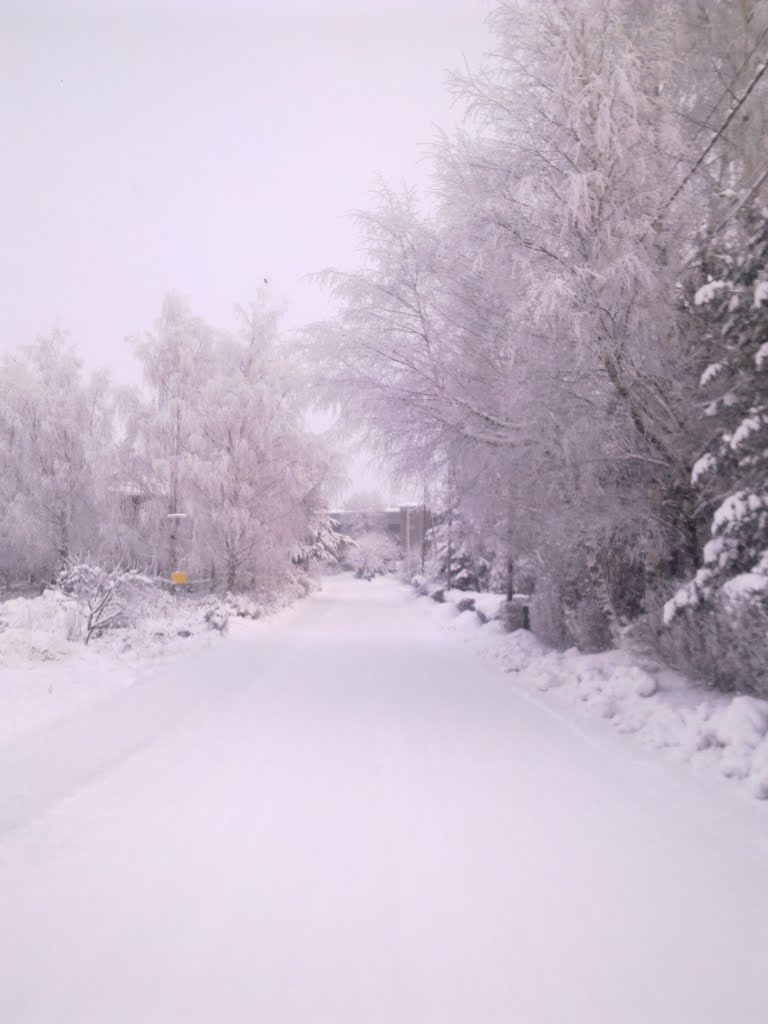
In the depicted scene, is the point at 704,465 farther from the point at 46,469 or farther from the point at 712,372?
the point at 46,469

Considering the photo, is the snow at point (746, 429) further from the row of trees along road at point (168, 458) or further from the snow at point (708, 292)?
the row of trees along road at point (168, 458)

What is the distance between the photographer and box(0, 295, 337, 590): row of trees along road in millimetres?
23016

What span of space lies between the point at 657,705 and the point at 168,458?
1913 cm

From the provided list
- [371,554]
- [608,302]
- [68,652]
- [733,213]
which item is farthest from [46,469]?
[371,554]

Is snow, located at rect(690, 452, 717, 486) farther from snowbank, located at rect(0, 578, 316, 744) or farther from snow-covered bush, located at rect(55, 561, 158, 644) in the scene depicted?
snow-covered bush, located at rect(55, 561, 158, 644)

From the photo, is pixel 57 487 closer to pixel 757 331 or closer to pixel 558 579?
pixel 558 579

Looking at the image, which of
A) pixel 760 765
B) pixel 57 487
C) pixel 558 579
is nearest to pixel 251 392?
pixel 57 487

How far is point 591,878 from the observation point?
3654mm

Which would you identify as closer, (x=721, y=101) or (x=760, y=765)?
(x=760, y=765)

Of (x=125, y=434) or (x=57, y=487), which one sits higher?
(x=125, y=434)

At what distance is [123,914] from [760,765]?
4.21 metres

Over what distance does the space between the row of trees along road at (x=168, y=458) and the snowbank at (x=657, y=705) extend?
43.3ft

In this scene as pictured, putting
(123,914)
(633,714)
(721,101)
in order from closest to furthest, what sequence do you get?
(123,914) < (633,714) < (721,101)

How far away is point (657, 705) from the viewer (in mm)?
7070
